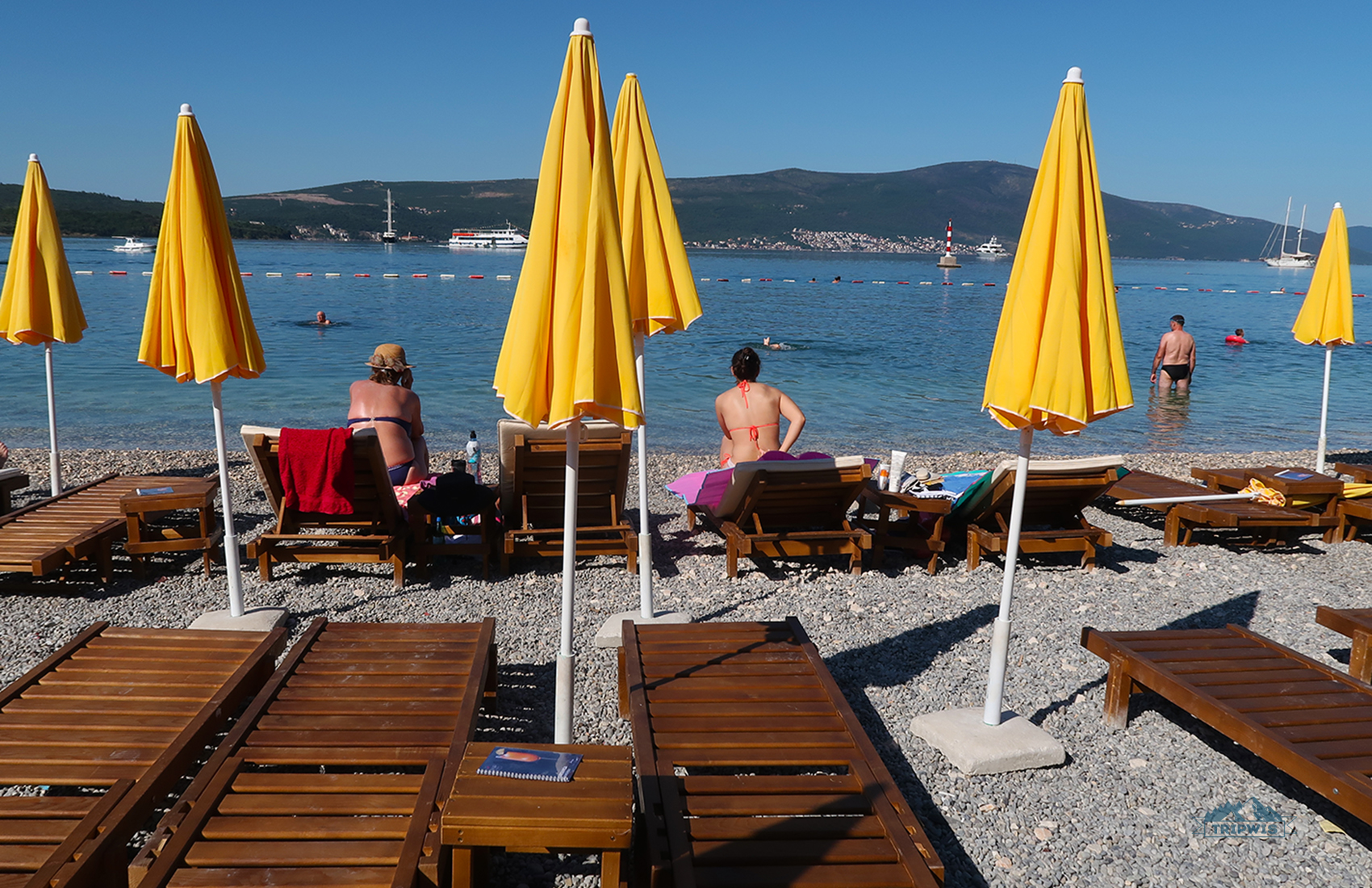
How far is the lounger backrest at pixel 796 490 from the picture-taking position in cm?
574

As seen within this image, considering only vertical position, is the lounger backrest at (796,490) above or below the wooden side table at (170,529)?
above

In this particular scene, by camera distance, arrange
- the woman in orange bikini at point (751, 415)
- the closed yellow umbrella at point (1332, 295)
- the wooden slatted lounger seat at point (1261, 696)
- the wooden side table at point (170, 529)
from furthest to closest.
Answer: the closed yellow umbrella at point (1332, 295)
the woman in orange bikini at point (751, 415)
the wooden side table at point (170, 529)
the wooden slatted lounger seat at point (1261, 696)

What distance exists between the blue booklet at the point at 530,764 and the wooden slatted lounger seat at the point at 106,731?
1.04 meters

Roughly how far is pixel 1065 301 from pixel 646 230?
1.92 metres

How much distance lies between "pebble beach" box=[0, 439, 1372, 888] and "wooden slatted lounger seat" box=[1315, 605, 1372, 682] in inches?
22.9

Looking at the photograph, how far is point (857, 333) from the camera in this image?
108 feet

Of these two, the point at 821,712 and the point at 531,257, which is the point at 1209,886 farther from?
the point at 531,257

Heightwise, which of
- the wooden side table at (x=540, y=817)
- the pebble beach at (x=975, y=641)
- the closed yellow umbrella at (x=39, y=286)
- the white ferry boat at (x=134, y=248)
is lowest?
the pebble beach at (x=975, y=641)

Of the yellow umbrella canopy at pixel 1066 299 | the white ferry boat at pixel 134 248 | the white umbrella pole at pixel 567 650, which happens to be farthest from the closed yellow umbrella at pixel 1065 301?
the white ferry boat at pixel 134 248

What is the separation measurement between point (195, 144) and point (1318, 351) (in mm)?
34990

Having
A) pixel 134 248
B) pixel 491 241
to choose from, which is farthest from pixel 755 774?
pixel 491 241

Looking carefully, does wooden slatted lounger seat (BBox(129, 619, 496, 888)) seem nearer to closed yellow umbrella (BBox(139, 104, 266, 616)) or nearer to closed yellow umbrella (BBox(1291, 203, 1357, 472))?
closed yellow umbrella (BBox(139, 104, 266, 616))

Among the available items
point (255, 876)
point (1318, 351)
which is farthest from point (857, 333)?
point (255, 876)

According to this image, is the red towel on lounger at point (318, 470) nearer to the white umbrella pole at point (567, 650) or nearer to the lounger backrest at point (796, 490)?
the lounger backrest at point (796, 490)
